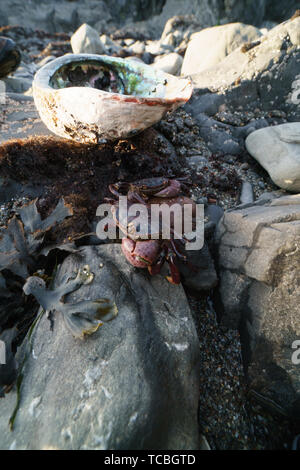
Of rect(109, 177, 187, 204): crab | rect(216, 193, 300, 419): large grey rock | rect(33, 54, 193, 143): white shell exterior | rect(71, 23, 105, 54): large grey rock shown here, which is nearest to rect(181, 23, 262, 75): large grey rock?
rect(33, 54, 193, 143): white shell exterior

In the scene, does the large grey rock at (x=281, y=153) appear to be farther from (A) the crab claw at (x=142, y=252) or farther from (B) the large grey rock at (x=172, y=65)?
(B) the large grey rock at (x=172, y=65)

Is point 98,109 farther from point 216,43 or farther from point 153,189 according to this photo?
point 216,43

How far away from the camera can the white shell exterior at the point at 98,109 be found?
7.72ft

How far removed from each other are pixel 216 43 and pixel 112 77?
337cm

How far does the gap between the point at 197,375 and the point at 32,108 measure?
186 inches

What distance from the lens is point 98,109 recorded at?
2400mm

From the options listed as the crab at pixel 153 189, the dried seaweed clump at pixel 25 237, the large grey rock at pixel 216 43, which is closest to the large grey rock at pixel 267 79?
the large grey rock at pixel 216 43

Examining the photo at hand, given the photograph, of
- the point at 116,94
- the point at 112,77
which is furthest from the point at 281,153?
the point at 112,77

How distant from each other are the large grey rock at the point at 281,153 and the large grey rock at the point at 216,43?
3.20m

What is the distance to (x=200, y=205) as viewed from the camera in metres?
2.89

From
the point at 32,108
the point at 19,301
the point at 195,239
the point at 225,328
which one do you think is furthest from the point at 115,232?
the point at 32,108

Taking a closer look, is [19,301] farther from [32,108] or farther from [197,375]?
[32,108]

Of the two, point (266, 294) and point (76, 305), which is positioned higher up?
point (76, 305)

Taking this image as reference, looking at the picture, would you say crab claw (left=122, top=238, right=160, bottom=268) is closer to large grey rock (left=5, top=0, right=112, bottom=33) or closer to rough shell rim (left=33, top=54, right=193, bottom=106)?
rough shell rim (left=33, top=54, right=193, bottom=106)
